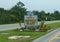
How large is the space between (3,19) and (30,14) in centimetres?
3720

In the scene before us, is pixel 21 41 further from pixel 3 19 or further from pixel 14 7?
pixel 14 7

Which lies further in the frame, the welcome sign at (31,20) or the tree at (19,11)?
the tree at (19,11)

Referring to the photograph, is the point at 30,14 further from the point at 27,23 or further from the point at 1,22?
the point at 1,22

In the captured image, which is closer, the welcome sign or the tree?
the welcome sign

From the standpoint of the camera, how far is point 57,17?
490 feet

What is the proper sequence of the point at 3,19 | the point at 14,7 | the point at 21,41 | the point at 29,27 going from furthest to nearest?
the point at 14,7 < the point at 3,19 < the point at 29,27 < the point at 21,41

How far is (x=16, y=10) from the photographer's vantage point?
105500 millimetres

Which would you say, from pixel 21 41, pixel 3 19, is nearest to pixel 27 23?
pixel 21 41

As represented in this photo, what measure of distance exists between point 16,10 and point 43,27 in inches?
2567

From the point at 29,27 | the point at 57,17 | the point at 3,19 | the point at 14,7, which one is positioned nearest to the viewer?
the point at 29,27

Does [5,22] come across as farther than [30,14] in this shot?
Yes

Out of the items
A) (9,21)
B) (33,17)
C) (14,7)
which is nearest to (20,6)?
(14,7)

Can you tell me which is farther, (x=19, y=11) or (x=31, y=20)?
(x=19, y=11)

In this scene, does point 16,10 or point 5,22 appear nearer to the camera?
point 5,22
